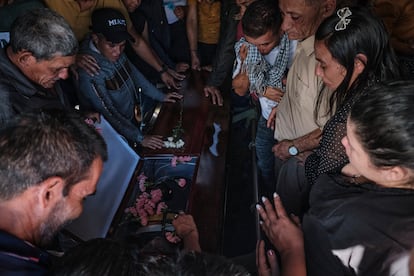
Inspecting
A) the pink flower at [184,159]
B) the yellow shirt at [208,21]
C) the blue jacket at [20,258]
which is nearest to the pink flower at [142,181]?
the pink flower at [184,159]

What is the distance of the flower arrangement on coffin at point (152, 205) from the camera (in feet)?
6.93

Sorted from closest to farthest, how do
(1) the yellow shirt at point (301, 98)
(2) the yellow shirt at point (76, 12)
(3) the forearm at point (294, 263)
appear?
(3) the forearm at point (294, 263) → (1) the yellow shirt at point (301, 98) → (2) the yellow shirt at point (76, 12)

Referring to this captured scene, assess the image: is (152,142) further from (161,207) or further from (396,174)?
(396,174)

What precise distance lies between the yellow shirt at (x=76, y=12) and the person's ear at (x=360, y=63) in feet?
6.62

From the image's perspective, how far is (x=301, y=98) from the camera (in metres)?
2.15

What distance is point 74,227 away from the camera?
6.48ft

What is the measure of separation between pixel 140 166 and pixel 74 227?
0.63 meters

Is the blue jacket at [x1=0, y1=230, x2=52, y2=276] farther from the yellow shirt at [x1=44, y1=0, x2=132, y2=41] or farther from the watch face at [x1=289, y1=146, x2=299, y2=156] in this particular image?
the yellow shirt at [x1=44, y1=0, x2=132, y2=41]

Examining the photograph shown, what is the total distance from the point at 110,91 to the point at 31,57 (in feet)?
2.79

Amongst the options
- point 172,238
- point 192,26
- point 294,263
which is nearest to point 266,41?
point 172,238

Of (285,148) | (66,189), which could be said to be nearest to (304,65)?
(285,148)

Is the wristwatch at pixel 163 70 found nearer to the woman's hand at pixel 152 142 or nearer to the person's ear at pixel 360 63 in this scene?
the woman's hand at pixel 152 142

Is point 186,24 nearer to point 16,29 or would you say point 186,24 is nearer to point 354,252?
point 16,29

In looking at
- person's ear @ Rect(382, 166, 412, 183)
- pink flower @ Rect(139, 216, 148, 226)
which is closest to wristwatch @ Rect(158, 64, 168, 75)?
pink flower @ Rect(139, 216, 148, 226)
